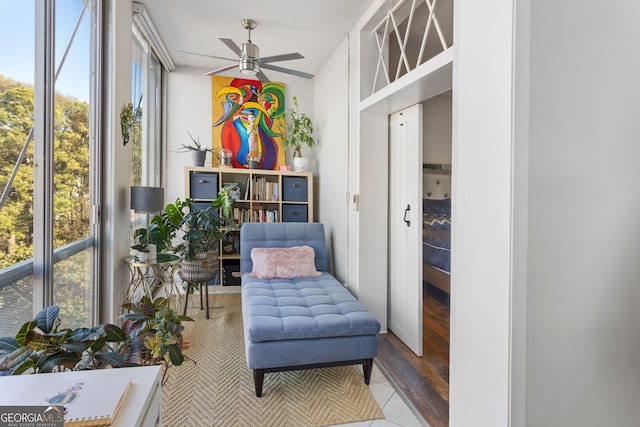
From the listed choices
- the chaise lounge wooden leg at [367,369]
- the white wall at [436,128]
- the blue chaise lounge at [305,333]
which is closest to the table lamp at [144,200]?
the blue chaise lounge at [305,333]

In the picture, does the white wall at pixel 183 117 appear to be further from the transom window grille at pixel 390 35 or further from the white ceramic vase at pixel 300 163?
the transom window grille at pixel 390 35

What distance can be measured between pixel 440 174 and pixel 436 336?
236 centimetres

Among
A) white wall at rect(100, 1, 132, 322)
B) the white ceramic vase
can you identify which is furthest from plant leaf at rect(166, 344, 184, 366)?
the white ceramic vase

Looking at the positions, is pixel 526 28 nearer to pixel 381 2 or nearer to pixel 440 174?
pixel 381 2

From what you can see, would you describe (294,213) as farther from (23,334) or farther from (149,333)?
(23,334)

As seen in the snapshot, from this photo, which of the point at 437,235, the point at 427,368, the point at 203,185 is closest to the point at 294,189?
the point at 203,185

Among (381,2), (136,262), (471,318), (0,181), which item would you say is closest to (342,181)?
(381,2)

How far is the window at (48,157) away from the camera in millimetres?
1307

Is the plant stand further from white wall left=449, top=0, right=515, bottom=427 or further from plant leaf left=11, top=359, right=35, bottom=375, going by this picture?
white wall left=449, top=0, right=515, bottom=427

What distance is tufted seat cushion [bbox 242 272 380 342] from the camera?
2.01 metres

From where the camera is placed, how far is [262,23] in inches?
120

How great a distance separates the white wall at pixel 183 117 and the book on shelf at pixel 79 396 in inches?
139

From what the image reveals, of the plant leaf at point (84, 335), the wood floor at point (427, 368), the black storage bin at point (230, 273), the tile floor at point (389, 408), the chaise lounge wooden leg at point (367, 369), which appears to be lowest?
the tile floor at point (389, 408)

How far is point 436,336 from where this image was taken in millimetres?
2898
